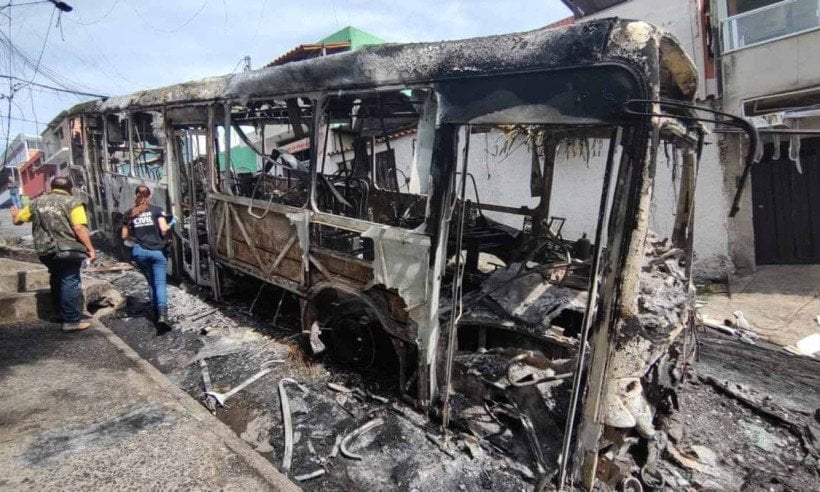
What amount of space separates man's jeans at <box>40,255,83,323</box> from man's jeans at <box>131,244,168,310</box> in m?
0.62

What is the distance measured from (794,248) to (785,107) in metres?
2.61

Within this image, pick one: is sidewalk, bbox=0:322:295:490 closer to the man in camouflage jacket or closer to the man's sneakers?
the man's sneakers

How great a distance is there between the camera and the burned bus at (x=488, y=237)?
261 cm

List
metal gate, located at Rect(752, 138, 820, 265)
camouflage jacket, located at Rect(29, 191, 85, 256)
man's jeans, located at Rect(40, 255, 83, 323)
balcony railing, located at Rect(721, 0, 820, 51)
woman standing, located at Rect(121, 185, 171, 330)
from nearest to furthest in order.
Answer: camouflage jacket, located at Rect(29, 191, 85, 256) < man's jeans, located at Rect(40, 255, 83, 323) < woman standing, located at Rect(121, 185, 171, 330) < balcony railing, located at Rect(721, 0, 820, 51) < metal gate, located at Rect(752, 138, 820, 265)

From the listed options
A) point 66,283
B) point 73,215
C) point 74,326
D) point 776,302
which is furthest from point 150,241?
point 776,302

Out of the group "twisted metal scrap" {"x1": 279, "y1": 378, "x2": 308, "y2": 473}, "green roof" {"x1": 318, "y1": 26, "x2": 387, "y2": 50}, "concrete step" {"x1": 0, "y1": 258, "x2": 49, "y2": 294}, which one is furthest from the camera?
"green roof" {"x1": 318, "y1": 26, "x2": 387, "y2": 50}

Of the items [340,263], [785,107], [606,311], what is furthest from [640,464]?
[785,107]

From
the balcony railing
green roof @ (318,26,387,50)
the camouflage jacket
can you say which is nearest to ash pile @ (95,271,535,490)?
the camouflage jacket

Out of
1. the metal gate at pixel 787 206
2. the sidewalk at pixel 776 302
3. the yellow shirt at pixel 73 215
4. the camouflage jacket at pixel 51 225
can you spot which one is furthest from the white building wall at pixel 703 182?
the camouflage jacket at pixel 51 225

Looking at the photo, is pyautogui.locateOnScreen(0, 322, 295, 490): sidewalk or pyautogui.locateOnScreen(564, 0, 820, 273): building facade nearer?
pyautogui.locateOnScreen(0, 322, 295, 490): sidewalk

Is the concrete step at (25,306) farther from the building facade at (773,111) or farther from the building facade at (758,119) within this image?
the building facade at (773,111)

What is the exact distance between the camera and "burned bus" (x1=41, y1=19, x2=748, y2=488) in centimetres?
261

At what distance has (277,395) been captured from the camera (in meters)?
4.16

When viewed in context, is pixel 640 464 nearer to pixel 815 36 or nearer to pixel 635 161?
pixel 635 161
